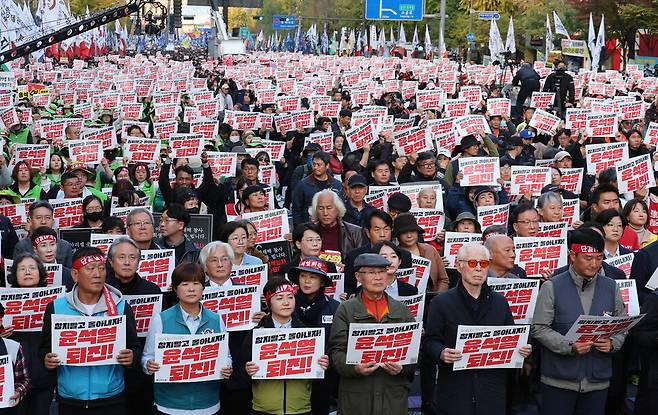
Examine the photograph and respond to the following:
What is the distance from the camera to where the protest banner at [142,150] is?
15.7 metres

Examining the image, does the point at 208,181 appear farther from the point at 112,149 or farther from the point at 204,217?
the point at 112,149

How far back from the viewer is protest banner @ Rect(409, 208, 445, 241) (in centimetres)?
1094

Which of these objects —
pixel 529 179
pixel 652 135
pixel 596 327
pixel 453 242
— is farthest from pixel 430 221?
pixel 652 135

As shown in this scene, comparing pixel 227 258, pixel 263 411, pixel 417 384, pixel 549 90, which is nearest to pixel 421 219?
pixel 417 384

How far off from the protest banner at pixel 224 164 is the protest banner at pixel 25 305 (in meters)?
7.07

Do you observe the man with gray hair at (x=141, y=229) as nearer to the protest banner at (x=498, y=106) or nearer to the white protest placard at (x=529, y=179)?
the white protest placard at (x=529, y=179)

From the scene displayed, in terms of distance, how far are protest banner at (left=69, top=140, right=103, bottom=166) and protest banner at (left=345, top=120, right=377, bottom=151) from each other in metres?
3.43

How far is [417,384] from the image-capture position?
9.93m

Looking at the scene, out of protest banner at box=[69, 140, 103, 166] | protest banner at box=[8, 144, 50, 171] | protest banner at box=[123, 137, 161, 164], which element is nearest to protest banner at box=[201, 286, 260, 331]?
protest banner at box=[8, 144, 50, 171]

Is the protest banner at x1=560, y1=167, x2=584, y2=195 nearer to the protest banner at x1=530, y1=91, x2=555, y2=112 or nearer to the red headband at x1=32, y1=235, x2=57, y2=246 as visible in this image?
the red headband at x1=32, y1=235, x2=57, y2=246

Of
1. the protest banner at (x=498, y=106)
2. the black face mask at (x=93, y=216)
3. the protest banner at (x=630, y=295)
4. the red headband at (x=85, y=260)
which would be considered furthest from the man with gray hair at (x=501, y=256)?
the protest banner at (x=498, y=106)

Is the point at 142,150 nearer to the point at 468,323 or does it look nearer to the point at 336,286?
the point at 336,286

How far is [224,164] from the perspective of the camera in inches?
591

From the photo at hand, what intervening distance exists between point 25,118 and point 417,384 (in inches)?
538
